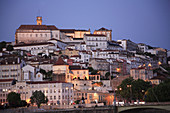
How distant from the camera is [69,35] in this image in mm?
141750

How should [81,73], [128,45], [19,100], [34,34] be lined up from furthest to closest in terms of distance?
[128,45] < [34,34] < [81,73] < [19,100]

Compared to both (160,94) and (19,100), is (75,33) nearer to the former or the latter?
(19,100)

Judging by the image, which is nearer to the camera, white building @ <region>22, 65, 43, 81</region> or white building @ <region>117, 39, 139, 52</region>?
white building @ <region>22, 65, 43, 81</region>

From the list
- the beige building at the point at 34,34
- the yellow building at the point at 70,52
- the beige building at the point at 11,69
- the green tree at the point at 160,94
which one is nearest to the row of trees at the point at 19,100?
the green tree at the point at 160,94

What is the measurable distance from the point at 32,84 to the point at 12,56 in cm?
2385

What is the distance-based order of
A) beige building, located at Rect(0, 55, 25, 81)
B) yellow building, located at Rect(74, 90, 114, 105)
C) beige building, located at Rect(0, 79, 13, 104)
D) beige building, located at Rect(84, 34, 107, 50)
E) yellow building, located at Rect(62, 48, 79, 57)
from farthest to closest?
beige building, located at Rect(84, 34, 107, 50) → yellow building, located at Rect(62, 48, 79, 57) → beige building, located at Rect(0, 55, 25, 81) → yellow building, located at Rect(74, 90, 114, 105) → beige building, located at Rect(0, 79, 13, 104)

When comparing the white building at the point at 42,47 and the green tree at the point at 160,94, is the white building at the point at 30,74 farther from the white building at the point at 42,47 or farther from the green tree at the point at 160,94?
the green tree at the point at 160,94

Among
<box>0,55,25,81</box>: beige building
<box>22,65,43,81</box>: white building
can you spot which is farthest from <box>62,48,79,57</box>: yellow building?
<box>22,65,43,81</box>: white building

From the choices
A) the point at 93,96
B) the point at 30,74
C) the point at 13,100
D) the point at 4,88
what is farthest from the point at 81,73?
the point at 13,100

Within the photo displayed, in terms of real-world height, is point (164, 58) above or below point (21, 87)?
above

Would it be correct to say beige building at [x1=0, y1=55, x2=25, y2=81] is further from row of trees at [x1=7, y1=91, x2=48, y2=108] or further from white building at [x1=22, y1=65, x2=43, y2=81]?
row of trees at [x1=7, y1=91, x2=48, y2=108]

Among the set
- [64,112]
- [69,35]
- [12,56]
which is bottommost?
[64,112]

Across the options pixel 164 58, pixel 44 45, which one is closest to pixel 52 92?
pixel 44 45

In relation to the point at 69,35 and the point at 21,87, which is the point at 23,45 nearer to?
the point at 69,35
